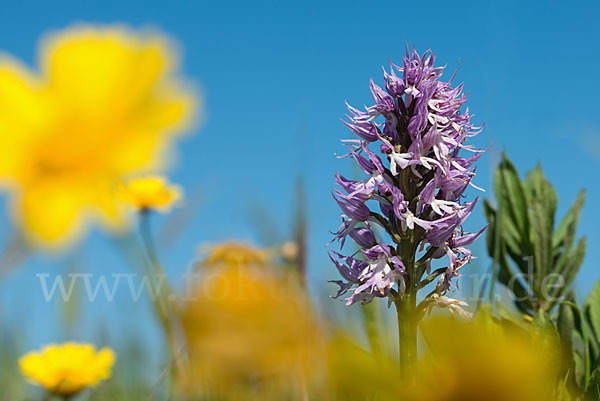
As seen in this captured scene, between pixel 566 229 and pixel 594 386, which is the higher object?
pixel 566 229

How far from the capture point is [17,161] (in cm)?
78

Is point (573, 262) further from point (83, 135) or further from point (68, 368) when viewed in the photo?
point (83, 135)

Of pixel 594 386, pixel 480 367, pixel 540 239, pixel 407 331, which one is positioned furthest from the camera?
pixel 540 239

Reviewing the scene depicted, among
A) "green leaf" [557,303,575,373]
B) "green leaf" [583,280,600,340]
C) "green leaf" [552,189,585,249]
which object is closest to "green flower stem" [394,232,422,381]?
"green leaf" [557,303,575,373]

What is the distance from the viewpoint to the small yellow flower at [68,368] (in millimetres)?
2832

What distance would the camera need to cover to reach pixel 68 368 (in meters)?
2.91

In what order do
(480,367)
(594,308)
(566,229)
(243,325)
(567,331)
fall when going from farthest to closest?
(566,229), (594,308), (567,331), (243,325), (480,367)

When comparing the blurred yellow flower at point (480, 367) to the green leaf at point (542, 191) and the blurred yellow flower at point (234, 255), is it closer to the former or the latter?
the blurred yellow flower at point (234, 255)

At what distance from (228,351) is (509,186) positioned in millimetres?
2484

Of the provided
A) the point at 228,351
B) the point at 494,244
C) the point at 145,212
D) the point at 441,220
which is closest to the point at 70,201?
the point at 228,351

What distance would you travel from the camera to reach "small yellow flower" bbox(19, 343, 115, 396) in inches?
111

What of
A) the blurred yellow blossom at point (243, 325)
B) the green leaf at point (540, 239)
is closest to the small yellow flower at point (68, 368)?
the blurred yellow blossom at point (243, 325)

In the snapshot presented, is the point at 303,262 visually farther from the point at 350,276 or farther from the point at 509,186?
the point at 509,186

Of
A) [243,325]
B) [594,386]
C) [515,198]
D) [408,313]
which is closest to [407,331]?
[408,313]
